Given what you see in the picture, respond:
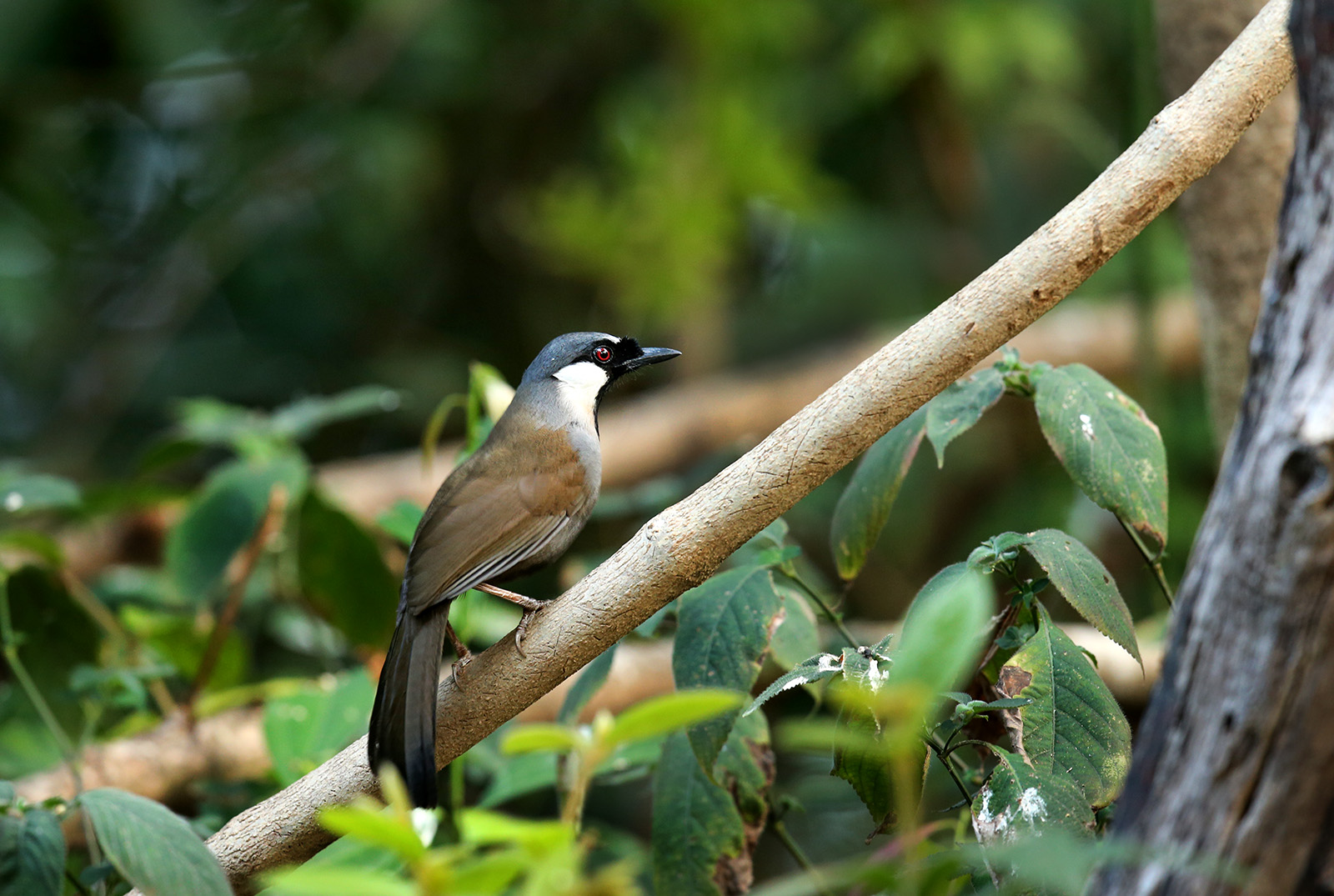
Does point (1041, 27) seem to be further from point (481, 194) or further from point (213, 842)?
point (213, 842)

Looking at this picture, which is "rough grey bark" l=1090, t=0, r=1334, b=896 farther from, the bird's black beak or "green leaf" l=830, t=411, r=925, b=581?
the bird's black beak

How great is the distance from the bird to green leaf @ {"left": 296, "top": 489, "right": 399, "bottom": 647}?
48 cm

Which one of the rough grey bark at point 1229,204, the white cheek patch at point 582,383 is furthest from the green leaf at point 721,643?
the rough grey bark at point 1229,204

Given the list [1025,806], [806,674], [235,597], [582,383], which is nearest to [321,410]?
[235,597]

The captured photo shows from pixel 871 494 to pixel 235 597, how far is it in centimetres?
179

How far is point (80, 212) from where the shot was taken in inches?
245

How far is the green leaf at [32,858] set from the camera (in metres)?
1.38

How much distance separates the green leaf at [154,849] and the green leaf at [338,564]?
1.34m

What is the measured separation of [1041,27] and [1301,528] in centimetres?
455

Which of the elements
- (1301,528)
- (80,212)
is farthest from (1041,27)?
(80,212)

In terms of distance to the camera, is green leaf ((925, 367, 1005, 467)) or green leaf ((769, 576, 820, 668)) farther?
green leaf ((769, 576, 820, 668))

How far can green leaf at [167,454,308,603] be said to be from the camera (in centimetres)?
268

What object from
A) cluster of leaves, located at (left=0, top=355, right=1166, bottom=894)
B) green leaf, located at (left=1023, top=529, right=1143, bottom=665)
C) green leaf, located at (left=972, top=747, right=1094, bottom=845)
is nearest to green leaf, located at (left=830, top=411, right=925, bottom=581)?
cluster of leaves, located at (left=0, top=355, right=1166, bottom=894)

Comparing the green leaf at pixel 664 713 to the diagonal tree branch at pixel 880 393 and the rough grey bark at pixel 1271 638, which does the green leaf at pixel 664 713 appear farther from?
the diagonal tree branch at pixel 880 393
